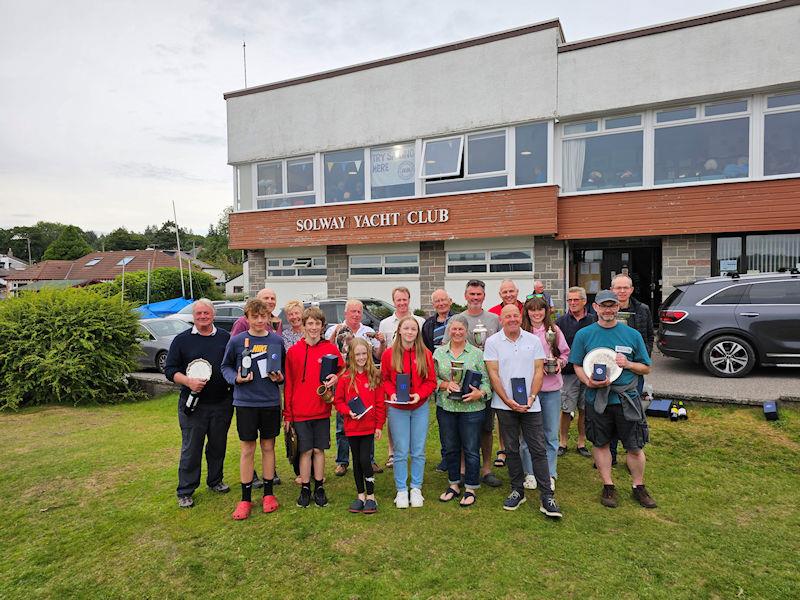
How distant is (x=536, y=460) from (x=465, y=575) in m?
1.20

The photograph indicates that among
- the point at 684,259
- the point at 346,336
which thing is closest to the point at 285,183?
the point at 684,259

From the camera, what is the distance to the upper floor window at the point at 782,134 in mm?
10039

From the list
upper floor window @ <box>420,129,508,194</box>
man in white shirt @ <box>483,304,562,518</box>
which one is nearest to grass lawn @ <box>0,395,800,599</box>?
man in white shirt @ <box>483,304,562,518</box>

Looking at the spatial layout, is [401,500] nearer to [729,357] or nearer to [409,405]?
[409,405]

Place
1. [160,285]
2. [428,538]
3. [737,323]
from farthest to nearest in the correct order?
[160,285] → [737,323] → [428,538]

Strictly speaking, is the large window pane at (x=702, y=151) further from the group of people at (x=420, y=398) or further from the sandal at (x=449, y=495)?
the sandal at (x=449, y=495)

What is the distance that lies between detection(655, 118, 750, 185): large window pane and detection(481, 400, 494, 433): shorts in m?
9.14

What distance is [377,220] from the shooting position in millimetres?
13648

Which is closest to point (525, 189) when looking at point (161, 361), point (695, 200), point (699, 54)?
point (695, 200)

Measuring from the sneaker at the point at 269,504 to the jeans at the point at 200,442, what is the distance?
74 centimetres

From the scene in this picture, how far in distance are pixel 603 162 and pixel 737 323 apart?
567 centimetres

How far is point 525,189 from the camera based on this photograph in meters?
11.8

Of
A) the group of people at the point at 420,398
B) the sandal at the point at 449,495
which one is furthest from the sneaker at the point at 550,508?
the sandal at the point at 449,495

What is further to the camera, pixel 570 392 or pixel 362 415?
pixel 570 392
